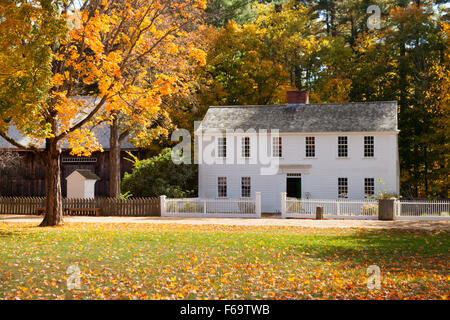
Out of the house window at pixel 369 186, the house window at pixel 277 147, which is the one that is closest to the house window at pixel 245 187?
the house window at pixel 277 147

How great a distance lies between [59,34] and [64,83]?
3.90 m

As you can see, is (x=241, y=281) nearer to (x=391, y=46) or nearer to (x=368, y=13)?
(x=391, y=46)

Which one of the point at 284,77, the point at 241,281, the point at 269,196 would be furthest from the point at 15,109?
the point at 284,77

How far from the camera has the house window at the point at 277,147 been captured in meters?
35.7

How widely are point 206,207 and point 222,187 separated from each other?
16.9ft

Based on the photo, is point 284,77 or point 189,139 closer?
point 189,139

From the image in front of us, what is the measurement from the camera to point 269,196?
116ft

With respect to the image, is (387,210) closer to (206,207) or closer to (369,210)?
(369,210)

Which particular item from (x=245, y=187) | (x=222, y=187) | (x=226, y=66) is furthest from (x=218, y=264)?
(x=226, y=66)

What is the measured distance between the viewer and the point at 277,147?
35.7m

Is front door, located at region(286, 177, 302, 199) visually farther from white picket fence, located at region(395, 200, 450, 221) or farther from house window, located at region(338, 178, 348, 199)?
white picket fence, located at region(395, 200, 450, 221)

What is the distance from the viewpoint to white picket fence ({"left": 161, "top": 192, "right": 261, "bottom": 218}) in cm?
3062

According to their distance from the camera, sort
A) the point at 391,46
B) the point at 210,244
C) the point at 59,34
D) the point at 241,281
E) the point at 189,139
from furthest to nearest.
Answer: the point at 391,46 → the point at 189,139 → the point at 59,34 → the point at 210,244 → the point at 241,281
